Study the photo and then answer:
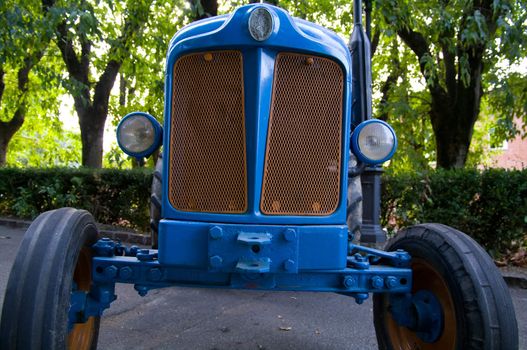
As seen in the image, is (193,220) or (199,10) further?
(199,10)

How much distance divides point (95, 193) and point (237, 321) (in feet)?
20.2

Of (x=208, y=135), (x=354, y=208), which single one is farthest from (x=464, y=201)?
(x=208, y=135)

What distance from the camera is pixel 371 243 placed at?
4.86 m

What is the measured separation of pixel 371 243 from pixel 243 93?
2904mm

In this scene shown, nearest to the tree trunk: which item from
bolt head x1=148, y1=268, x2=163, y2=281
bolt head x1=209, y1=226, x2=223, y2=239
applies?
bolt head x1=148, y1=268, x2=163, y2=281

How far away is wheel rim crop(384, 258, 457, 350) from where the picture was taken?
2.62 meters

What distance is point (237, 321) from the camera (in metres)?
4.07

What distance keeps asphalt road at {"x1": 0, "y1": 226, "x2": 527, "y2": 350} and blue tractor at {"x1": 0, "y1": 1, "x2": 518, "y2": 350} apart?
3.18ft

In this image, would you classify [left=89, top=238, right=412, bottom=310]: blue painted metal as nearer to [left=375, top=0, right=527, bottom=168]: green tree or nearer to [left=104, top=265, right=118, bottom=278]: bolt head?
[left=104, top=265, right=118, bottom=278]: bolt head

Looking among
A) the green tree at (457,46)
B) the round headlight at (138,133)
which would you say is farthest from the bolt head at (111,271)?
the green tree at (457,46)

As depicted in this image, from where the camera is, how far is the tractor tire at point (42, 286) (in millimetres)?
2086

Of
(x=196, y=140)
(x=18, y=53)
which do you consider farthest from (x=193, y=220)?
(x=18, y=53)

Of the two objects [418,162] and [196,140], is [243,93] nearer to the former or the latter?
[196,140]

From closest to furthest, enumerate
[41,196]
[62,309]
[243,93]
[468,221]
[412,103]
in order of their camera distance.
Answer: [62,309] < [243,93] < [468,221] < [41,196] < [412,103]
